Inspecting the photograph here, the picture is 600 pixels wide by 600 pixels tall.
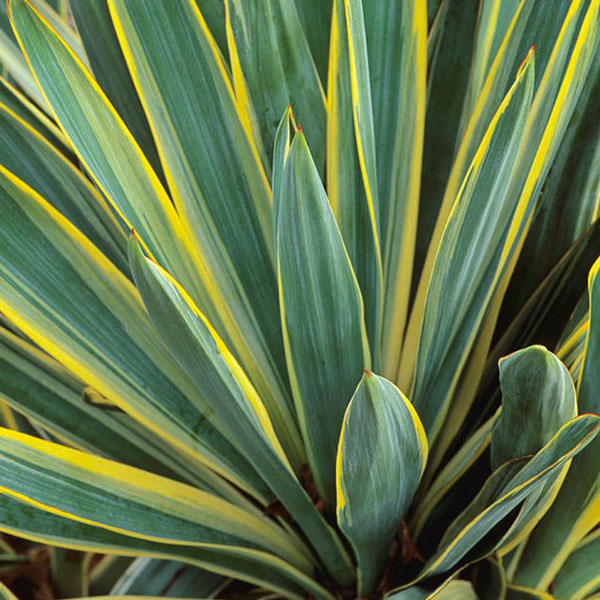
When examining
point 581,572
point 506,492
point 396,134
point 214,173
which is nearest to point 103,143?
point 214,173

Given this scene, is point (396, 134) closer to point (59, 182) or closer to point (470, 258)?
point (470, 258)

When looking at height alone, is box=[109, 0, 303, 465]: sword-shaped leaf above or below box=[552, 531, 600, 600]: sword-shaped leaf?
above

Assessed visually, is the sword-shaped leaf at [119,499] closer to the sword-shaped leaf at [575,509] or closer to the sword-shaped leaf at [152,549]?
the sword-shaped leaf at [152,549]

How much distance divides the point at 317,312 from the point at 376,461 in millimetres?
99

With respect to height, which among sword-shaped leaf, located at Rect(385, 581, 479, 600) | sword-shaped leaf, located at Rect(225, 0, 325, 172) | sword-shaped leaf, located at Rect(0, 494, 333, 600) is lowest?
sword-shaped leaf, located at Rect(0, 494, 333, 600)

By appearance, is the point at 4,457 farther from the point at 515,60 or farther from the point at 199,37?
the point at 515,60

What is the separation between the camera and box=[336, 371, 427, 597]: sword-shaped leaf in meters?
0.40

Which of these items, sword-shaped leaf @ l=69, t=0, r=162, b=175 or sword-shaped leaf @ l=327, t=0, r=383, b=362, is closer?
sword-shaped leaf @ l=327, t=0, r=383, b=362

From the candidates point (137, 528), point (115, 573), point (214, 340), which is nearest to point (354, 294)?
point (214, 340)

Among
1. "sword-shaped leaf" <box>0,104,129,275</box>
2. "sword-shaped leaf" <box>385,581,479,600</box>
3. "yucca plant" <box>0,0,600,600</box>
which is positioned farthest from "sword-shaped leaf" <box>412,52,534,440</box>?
"sword-shaped leaf" <box>0,104,129,275</box>

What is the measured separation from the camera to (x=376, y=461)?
1.42ft

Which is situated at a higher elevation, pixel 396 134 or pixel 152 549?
pixel 396 134

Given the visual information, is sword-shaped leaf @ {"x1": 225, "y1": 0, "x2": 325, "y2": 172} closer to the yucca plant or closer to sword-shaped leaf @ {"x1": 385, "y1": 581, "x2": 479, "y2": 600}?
the yucca plant

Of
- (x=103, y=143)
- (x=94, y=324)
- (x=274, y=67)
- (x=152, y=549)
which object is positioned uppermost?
(x=274, y=67)
